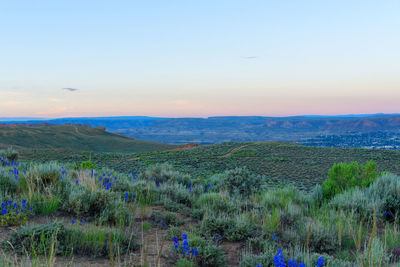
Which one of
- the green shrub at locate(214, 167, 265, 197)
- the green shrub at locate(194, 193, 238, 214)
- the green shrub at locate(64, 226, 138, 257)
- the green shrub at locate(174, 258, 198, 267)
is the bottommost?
the green shrub at locate(214, 167, 265, 197)

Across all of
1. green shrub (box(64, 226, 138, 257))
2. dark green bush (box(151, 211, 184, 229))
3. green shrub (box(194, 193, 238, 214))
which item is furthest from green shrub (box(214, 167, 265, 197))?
green shrub (box(64, 226, 138, 257))

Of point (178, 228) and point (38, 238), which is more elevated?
point (38, 238)

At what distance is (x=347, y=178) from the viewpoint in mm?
8383

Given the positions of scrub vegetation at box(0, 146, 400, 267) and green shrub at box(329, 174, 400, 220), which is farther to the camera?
green shrub at box(329, 174, 400, 220)

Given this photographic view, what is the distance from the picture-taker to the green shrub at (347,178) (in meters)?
7.95

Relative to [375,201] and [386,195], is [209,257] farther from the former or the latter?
[386,195]

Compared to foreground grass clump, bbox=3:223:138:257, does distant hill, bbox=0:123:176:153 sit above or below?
below

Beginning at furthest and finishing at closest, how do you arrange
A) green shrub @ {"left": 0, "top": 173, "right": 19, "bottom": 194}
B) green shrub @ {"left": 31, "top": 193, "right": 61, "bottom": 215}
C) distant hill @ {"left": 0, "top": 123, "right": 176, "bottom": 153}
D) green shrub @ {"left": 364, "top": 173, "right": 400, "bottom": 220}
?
distant hill @ {"left": 0, "top": 123, "right": 176, "bottom": 153} < green shrub @ {"left": 364, "top": 173, "right": 400, "bottom": 220} < green shrub @ {"left": 0, "top": 173, "right": 19, "bottom": 194} < green shrub @ {"left": 31, "top": 193, "right": 61, "bottom": 215}

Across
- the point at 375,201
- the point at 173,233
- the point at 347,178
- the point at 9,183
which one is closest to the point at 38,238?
the point at 173,233

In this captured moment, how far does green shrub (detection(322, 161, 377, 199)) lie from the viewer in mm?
7953

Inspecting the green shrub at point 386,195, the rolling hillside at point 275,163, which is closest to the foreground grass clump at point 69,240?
the green shrub at point 386,195

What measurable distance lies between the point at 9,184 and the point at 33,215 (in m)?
1.50

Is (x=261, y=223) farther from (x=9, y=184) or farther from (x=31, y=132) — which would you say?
(x=31, y=132)

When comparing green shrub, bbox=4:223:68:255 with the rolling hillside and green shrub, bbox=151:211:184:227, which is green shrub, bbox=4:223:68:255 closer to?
green shrub, bbox=151:211:184:227
